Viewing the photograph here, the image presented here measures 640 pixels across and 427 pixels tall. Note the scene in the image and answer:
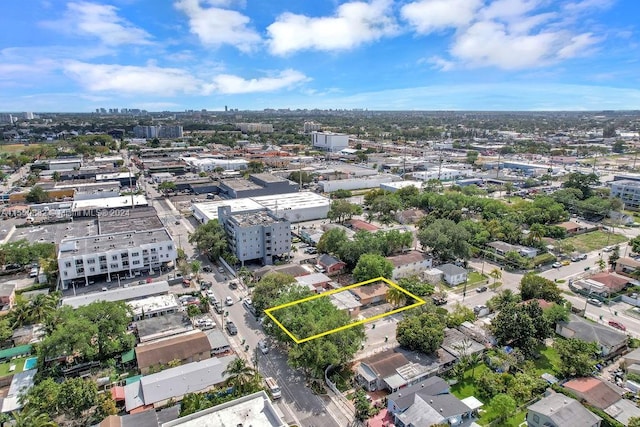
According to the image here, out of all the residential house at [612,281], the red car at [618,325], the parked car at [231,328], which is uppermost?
the residential house at [612,281]

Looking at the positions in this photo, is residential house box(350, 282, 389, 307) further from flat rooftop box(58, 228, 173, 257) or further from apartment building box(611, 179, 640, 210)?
apartment building box(611, 179, 640, 210)

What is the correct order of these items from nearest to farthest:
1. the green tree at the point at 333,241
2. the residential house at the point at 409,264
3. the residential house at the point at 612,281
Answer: the residential house at the point at 612,281
the residential house at the point at 409,264
the green tree at the point at 333,241

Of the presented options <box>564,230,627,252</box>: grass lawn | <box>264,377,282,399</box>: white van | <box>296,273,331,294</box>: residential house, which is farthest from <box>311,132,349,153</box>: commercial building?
<box>264,377,282,399</box>: white van

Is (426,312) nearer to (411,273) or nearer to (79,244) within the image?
(411,273)

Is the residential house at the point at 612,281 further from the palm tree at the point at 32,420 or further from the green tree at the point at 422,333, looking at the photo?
the palm tree at the point at 32,420

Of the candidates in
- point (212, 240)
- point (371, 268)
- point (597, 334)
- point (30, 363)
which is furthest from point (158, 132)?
point (597, 334)

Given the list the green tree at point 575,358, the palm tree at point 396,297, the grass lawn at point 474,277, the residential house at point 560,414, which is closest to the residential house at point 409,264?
the grass lawn at point 474,277
